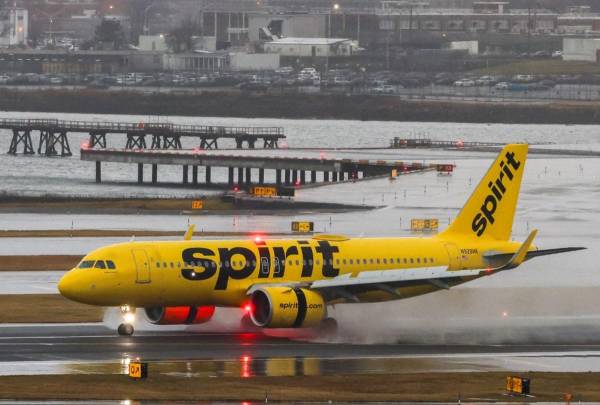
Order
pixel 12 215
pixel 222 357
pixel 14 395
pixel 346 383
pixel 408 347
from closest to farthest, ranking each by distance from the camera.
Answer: pixel 14 395, pixel 346 383, pixel 222 357, pixel 408 347, pixel 12 215

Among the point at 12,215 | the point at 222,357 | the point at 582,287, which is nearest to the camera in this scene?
the point at 222,357

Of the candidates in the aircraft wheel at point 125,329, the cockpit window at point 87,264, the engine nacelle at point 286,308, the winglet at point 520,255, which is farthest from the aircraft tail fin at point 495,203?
the cockpit window at point 87,264

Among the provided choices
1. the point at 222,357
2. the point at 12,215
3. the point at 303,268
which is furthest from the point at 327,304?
the point at 12,215

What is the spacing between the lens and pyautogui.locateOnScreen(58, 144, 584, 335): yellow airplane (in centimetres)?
6744

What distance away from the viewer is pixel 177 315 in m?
69.9

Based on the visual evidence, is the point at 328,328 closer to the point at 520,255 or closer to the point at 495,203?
the point at 520,255

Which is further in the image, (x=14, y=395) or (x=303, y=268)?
(x=303, y=268)

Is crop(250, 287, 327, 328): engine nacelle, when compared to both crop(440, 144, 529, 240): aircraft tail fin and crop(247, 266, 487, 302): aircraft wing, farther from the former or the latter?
crop(440, 144, 529, 240): aircraft tail fin

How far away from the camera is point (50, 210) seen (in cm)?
14350

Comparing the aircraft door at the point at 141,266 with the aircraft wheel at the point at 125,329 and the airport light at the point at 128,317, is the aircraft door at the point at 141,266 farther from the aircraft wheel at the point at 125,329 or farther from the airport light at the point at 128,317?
the airport light at the point at 128,317

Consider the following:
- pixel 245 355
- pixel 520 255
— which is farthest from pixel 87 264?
pixel 520 255

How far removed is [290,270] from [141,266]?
21.7 ft

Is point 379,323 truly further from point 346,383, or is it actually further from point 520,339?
point 346,383

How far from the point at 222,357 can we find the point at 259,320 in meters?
5.14
